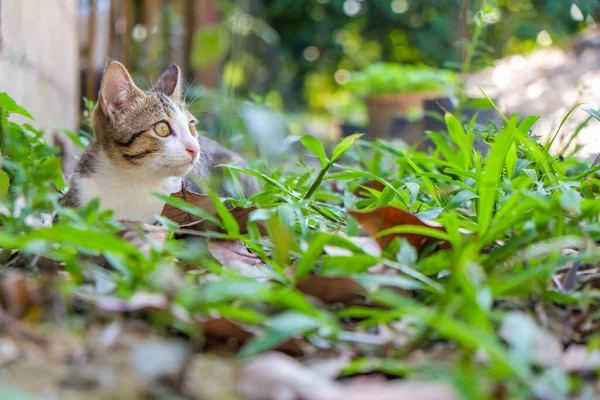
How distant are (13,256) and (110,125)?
3.24ft

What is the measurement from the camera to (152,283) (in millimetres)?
829

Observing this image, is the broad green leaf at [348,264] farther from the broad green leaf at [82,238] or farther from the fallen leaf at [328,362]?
the broad green leaf at [82,238]

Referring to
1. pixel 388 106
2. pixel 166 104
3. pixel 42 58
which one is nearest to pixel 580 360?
pixel 166 104

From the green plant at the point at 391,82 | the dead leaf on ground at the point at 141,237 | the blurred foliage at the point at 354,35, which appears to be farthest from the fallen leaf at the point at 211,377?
the blurred foliage at the point at 354,35

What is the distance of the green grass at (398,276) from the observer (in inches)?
29.4

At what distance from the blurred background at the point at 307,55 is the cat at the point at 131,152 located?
0.30 m

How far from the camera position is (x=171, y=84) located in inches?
89.2

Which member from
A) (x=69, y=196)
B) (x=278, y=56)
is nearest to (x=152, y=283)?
(x=69, y=196)

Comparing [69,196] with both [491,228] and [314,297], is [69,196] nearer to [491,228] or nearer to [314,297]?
[314,297]

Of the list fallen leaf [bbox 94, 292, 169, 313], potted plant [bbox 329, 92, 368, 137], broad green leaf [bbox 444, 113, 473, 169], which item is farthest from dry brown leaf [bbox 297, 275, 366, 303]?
potted plant [bbox 329, 92, 368, 137]

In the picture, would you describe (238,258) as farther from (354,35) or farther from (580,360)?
(354,35)

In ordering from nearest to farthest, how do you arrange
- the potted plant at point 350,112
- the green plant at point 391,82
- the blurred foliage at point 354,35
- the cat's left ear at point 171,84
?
the cat's left ear at point 171,84 → the green plant at point 391,82 → the potted plant at point 350,112 → the blurred foliage at point 354,35

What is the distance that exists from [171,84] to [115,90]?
0.30 m

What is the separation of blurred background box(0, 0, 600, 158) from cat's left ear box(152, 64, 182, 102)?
9 cm
